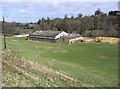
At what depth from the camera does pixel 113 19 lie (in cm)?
7600

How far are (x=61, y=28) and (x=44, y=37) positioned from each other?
3285 centimetres

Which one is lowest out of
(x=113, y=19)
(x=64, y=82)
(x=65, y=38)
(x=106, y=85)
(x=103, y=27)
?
(x=106, y=85)

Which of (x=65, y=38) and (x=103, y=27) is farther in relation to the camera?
(x=103, y=27)

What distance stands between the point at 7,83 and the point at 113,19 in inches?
3140

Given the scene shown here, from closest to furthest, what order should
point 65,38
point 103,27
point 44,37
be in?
point 65,38
point 44,37
point 103,27

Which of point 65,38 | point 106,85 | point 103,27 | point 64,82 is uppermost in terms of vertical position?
point 103,27

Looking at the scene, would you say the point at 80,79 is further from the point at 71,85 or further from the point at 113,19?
the point at 113,19

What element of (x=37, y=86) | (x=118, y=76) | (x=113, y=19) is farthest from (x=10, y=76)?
(x=113, y=19)

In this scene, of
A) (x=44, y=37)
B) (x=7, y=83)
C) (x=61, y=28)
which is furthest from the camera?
(x=61, y=28)

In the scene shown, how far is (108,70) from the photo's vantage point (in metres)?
17.7

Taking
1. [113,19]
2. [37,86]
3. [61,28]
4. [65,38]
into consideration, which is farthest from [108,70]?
[113,19]

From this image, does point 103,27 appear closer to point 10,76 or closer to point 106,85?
point 106,85

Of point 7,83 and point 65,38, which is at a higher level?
point 65,38

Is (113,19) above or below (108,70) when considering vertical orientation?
above
